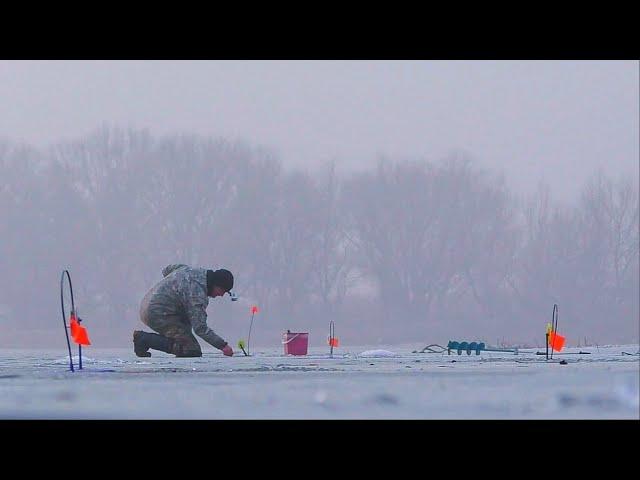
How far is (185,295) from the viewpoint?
13500 millimetres

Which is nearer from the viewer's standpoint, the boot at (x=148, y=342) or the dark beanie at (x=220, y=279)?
the dark beanie at (x=220, y=279)

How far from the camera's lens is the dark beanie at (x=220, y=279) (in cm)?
1342

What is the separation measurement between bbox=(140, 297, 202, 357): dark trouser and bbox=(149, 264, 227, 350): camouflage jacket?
5 centimetres

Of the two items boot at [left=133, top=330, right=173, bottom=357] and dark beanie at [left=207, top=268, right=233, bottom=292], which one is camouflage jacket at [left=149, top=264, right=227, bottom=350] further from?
boot at [left=133, top=330, right=173, bottom=357]

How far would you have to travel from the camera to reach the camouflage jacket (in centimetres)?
1334

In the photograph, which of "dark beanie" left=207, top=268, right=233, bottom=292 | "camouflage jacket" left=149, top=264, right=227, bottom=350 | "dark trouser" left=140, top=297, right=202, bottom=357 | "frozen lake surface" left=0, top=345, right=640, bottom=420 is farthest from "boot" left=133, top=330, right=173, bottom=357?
"frozen lake surface" left=0, top=345, right=640, bottom=420

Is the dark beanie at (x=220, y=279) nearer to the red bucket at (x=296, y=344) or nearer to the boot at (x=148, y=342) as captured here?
the boot at (x=148, y=342)

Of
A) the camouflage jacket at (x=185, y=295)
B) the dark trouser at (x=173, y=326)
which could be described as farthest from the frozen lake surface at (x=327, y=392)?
the dark trouser at (x=173, y=326)

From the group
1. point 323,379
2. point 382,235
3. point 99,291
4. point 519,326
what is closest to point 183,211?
point 99,291

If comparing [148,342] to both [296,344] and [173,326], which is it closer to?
[173,326]

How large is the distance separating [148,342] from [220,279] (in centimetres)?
125

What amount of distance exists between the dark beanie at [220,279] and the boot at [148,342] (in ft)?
3.06
